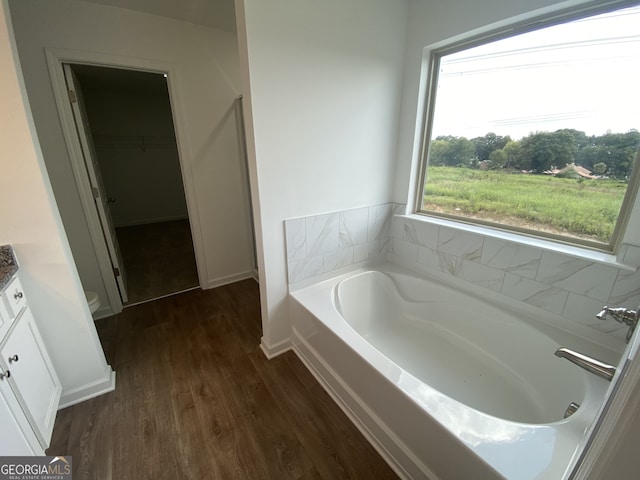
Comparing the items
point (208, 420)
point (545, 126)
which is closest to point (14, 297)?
point (208, 420)

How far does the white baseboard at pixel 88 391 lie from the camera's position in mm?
1468

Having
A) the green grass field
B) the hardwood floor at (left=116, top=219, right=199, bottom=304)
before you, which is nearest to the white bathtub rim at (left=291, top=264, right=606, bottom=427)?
the green grass field

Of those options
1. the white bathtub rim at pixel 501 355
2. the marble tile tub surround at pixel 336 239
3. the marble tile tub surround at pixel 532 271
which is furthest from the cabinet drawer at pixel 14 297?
the marble tile tub surround at pixel 532 271

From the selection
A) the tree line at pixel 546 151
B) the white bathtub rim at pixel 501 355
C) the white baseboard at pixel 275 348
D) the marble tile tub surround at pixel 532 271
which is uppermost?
the tree line at pixel 546 151

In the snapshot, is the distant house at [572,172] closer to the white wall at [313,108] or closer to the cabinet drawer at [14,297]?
the white wall at [313,108]

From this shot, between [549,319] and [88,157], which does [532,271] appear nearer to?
[549,319]

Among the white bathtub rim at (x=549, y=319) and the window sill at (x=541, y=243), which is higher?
the window sill at (x=541, y=243)

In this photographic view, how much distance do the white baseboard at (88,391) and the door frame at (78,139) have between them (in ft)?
3.12

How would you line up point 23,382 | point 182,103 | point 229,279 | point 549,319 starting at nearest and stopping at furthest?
1. point 23,382
2. point 549,319
3. point 182,103
4. point 229,279

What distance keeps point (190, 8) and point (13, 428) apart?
2.63 metres

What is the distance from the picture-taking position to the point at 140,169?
492 centimetres

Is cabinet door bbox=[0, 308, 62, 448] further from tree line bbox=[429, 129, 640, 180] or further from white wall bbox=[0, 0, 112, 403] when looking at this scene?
tree line bbox=[429, 129, 640, 180]

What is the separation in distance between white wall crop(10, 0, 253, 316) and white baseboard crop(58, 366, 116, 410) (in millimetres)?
1005

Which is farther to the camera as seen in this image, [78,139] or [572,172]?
[78,139]
